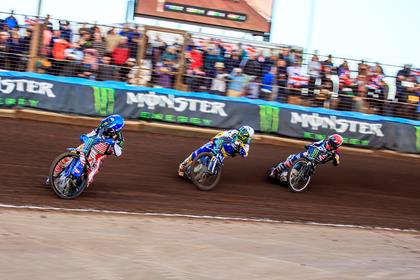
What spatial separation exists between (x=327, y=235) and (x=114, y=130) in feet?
11.6

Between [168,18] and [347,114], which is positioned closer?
[347,114]

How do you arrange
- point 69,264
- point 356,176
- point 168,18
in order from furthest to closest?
point 168,18, point 356,176, point 69,264

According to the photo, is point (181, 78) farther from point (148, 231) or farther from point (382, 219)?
point (148, 231)

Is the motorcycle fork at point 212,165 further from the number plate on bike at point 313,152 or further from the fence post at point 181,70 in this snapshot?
the fence post at point 181,70

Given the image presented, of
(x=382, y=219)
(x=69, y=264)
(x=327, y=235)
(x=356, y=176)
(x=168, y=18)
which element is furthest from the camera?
(x=168, y=18)

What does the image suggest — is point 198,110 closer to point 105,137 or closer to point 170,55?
point 170,55

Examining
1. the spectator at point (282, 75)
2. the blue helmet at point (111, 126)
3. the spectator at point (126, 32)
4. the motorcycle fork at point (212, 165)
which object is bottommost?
the motorcycle fork at point (212, 165)

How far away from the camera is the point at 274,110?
1617 centimetres

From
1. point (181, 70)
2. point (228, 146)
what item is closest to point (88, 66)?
point (181, 70)

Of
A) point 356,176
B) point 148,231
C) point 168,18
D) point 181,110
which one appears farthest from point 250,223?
point 168,18

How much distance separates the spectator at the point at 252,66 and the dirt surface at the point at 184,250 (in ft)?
25.3

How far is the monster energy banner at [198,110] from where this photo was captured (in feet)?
48.9

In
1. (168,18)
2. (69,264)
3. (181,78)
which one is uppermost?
(168,18)

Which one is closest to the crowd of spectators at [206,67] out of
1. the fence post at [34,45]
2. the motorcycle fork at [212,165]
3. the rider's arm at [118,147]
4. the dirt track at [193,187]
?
the fence post at [34,45]
